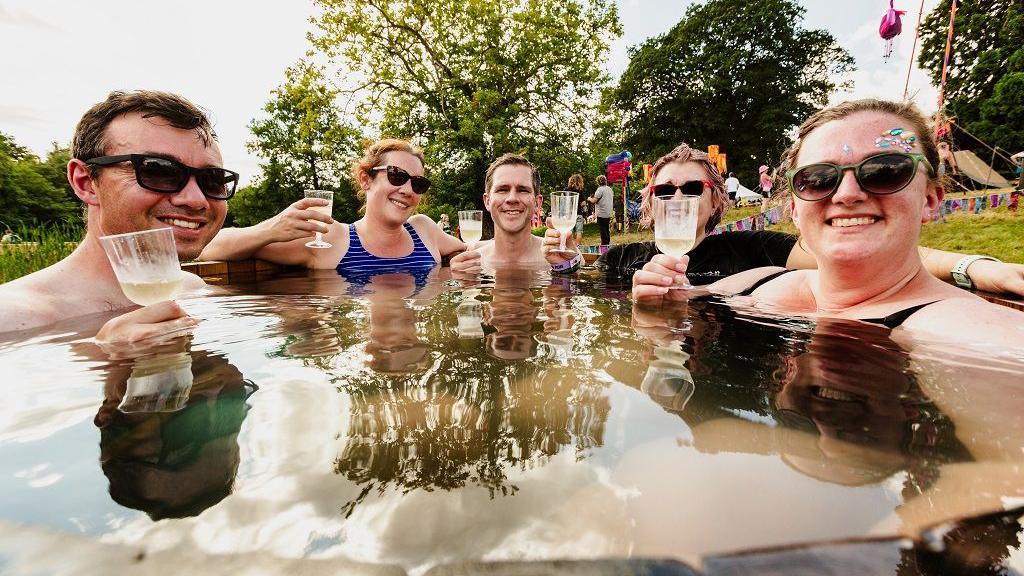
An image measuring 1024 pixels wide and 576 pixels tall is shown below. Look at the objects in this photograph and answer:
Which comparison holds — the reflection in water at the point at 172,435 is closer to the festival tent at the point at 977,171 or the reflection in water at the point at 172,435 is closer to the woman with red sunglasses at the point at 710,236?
the woman with red sunglasses at the point at 710,236

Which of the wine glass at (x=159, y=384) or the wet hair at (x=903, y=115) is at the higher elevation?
the wet hair at (x=903, y=115)

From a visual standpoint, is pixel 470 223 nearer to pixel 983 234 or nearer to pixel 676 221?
pixel 676 221

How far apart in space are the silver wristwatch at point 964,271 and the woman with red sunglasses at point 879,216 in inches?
23.2

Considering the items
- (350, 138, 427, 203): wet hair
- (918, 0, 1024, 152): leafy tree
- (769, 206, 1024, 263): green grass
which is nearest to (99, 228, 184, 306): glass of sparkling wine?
(350, 138, 427, 203): wet hair

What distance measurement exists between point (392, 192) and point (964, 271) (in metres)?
4.62

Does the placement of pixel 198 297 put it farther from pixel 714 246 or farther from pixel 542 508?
pixel 714 246

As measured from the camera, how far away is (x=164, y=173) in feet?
7.67

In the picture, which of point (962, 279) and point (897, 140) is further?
point (962, 279)

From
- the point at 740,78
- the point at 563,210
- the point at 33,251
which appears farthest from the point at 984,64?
the point at 33,251

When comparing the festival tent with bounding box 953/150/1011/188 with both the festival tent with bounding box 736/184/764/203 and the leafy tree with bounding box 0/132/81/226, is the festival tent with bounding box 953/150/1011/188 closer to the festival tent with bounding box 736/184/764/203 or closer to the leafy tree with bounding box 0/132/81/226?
the festival tent with bounding box 736/184/764/203

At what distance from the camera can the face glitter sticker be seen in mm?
2113

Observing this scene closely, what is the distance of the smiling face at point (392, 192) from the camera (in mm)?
4844

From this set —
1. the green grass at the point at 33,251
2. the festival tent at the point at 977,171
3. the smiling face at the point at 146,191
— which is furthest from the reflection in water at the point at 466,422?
the festival tent at the point at 977,171

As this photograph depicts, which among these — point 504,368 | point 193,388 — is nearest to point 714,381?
point 504,368
